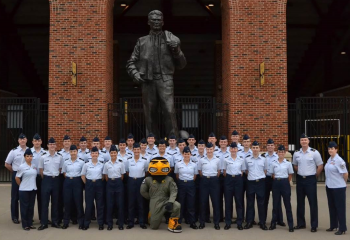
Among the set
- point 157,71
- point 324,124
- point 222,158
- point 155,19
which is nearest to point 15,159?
point 157,71

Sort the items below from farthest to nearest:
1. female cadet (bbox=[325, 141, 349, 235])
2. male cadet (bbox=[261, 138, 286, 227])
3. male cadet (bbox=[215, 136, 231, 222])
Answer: male cadet (bbox=[215, 136, 231, 222])
male cadet (bbox=[261, 138, 286, 227])
female cadet (bbox=[325, 141, 349, 235])

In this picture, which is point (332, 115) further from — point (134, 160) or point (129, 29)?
point (134, 160)

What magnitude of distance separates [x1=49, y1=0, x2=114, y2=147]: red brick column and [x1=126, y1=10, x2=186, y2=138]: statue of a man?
310cm

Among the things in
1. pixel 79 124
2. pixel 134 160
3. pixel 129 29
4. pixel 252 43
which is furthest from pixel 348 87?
pixel 134 160

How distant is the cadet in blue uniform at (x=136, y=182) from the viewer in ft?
24.3

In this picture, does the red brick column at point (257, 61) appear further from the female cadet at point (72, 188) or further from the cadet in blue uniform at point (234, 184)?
the female cadet at point (72, 188)

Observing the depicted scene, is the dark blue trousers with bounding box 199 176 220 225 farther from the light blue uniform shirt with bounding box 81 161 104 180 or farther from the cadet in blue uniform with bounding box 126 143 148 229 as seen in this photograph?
the light blue uniform shirt with bounding box 81 161 104 180

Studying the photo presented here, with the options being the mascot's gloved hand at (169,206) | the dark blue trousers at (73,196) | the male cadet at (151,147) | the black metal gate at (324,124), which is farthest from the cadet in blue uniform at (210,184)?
the black metal gate at (324,124)

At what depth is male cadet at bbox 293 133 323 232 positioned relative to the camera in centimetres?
718

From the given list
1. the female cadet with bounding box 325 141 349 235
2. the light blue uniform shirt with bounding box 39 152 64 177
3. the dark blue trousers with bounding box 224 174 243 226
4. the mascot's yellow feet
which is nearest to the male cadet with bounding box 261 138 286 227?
the dark blue trousers with bounding box 224 174 243 226

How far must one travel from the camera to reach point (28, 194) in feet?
23.8

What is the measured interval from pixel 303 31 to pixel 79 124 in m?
13.6

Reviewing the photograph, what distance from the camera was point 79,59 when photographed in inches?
495

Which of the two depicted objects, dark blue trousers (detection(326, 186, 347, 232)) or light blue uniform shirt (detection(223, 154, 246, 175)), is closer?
dark blue trousers (detection(326, 186, 347, 232))
